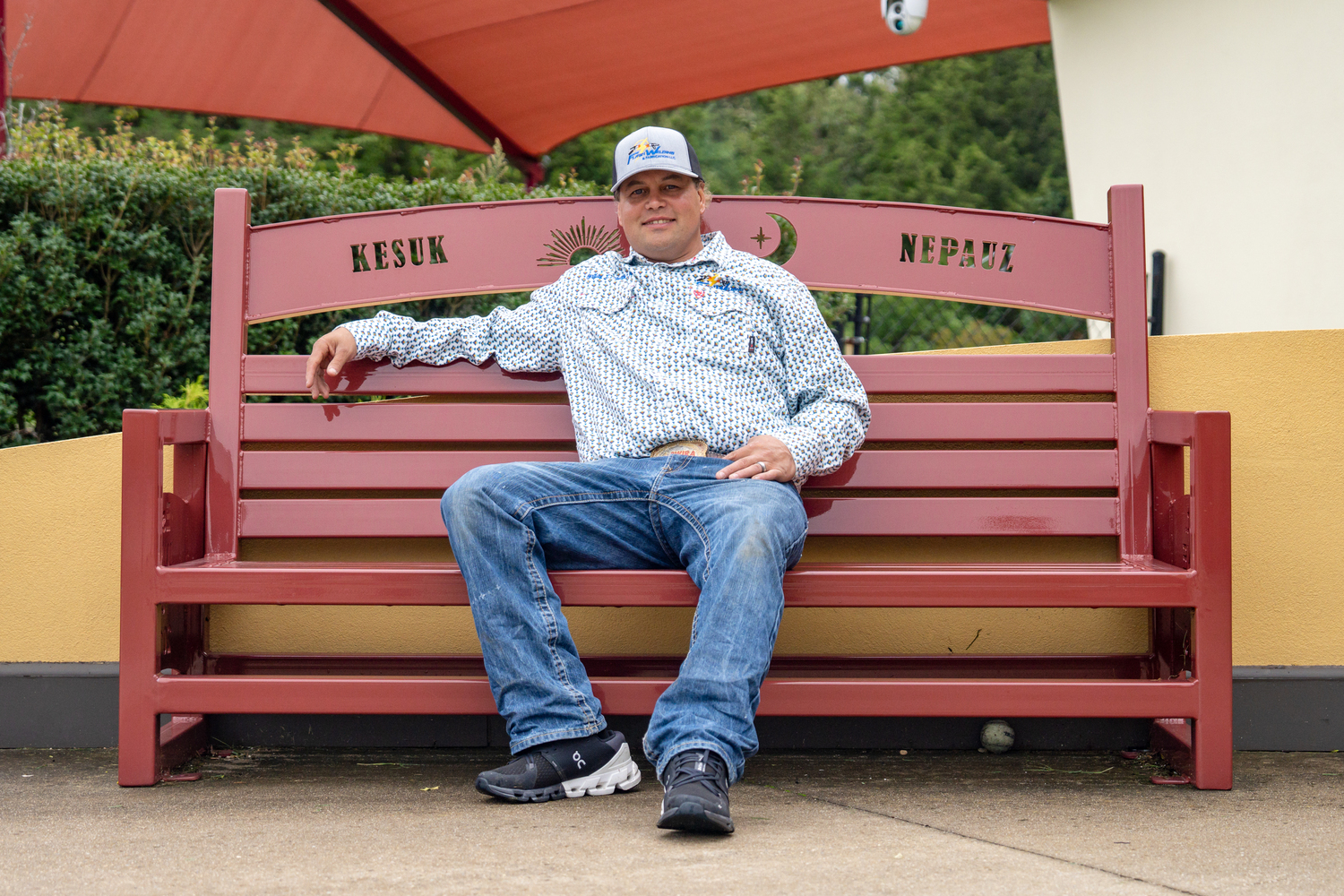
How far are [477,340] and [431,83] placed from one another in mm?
5200

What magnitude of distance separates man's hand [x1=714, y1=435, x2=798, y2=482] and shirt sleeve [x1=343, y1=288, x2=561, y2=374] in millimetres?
625

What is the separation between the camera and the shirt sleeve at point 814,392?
8.53ft

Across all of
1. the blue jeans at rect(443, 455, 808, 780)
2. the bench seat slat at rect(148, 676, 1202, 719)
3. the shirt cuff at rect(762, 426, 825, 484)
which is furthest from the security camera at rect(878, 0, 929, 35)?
the bench seat slat at rect(148, 676, 1202, 719)

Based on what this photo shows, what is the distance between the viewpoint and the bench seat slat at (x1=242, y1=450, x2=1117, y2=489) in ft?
9.34

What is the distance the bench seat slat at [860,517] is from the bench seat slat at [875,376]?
0.28 m

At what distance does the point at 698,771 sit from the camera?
6.82 feet

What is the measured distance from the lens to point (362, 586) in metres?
2.43

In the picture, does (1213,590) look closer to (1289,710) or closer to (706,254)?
(1289,710)

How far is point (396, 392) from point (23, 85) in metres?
6.14

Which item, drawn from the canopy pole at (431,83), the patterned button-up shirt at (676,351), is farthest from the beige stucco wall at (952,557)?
the canopy pole at (431,83)

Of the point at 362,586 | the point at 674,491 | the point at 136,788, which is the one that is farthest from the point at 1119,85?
the point at 136,788

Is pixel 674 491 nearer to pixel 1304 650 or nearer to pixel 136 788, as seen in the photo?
pixel 136 788

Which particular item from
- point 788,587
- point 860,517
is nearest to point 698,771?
point 788,587

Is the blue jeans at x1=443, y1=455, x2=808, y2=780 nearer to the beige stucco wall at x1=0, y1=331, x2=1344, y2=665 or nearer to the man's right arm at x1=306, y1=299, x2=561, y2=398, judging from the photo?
the man's right arm at x1=306, y1=299, x2=561, y2=398
